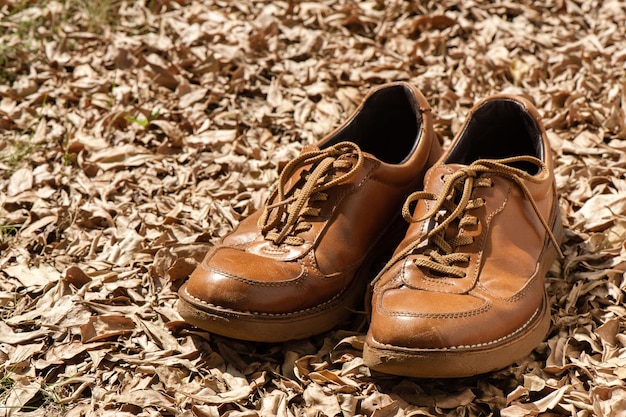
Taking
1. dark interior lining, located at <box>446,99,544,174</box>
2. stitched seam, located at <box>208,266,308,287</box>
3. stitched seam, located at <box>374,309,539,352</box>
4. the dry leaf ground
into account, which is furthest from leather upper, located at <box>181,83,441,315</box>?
stitched seam, located at <box>374,309,539,352</box>

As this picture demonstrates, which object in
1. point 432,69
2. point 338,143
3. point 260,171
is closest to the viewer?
point 338,143

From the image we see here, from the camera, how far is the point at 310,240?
2521 mm

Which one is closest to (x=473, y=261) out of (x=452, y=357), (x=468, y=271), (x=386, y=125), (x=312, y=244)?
(x=468, y=271)

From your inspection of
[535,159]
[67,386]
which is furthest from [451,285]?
[67,386]

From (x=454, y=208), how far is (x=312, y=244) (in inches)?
19.9

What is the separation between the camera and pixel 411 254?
245 centimetres

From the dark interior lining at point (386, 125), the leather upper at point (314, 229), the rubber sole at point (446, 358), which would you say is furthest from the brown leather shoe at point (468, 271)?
the dark interior lining at point (386, 125)

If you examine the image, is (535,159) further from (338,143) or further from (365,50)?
(365,50)

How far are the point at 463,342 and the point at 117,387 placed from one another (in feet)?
3.84

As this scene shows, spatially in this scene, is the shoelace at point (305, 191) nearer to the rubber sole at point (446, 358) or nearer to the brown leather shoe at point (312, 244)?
the brown leather shoe at point (312, 244)

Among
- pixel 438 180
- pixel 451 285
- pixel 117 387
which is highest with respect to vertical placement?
pixel 438 180

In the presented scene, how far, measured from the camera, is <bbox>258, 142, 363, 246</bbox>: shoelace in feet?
8.38

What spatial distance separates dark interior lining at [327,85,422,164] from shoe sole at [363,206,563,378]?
2.87 feet

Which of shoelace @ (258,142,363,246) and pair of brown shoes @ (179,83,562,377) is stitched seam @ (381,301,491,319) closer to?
pair of brown shoes @ (179,83,562,377)
